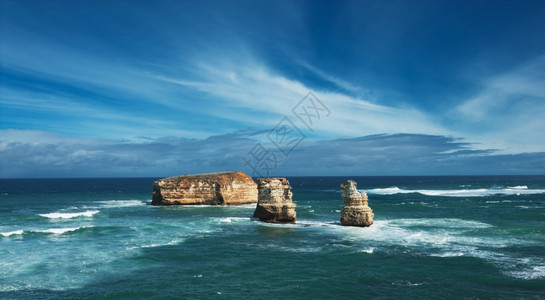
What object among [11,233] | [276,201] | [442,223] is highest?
[276,201]

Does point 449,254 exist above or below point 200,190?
below

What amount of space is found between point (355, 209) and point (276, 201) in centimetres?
771

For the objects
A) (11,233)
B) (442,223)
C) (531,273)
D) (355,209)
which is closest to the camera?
(531,273)

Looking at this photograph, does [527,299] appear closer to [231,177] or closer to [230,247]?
[230,247]

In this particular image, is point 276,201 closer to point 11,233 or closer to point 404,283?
point 404,283

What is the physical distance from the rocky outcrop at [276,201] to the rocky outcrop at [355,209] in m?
5.41

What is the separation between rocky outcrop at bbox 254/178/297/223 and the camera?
35.8 metres

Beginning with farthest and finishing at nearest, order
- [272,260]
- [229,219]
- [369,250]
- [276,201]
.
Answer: [229,219], [276,201], [369,250], [272,260]

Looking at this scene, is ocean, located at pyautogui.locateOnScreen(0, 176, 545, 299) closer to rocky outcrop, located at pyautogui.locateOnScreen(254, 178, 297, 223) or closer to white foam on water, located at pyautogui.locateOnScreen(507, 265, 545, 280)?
white foam on water, located at pyautogui.locateOnScreen(507, 265, 545, 280)

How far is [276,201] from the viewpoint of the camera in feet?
119

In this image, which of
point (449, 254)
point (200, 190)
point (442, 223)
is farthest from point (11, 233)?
point (442, 223)

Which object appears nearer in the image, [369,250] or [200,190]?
[369,250]

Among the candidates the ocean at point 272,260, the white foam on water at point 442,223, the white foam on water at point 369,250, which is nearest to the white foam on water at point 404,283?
the ocean at point 272,260

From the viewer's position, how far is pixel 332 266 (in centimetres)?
2089
